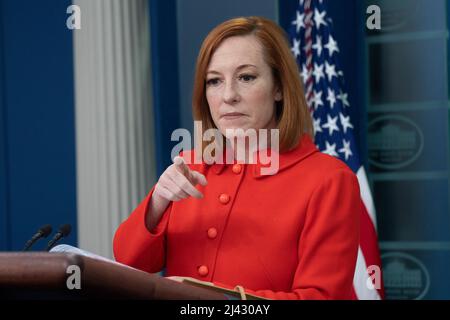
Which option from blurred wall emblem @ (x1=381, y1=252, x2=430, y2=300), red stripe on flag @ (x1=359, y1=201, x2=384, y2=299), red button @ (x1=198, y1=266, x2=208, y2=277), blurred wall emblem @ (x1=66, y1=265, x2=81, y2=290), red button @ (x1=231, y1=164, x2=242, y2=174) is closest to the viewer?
blurred wall emblem @ (x1=66, y1=265, x2=81, y2=290)

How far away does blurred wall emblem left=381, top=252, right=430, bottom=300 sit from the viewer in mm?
4258

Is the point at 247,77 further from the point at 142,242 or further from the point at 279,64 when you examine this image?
the point at 142,242

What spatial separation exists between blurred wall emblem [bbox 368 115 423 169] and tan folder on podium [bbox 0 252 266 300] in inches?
138

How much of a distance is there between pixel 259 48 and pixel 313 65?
221cm

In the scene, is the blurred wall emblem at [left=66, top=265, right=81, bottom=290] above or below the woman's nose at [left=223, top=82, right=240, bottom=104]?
below

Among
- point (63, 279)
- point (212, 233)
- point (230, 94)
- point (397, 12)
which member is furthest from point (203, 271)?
point (397, 12)

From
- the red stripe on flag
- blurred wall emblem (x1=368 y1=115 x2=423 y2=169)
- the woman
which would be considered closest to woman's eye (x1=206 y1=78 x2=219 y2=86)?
the woman

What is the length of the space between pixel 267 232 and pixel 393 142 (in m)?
3.01

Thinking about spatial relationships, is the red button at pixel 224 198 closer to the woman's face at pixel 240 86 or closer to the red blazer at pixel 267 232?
the red blazer at pixel 267 232

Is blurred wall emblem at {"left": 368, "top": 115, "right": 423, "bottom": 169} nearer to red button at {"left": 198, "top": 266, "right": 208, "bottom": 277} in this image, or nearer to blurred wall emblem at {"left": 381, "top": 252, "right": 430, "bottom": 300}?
blurred wall emblem at {"left": 381, "top": 252, "right": 430, "bottom": 300}

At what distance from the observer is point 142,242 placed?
1.57 m

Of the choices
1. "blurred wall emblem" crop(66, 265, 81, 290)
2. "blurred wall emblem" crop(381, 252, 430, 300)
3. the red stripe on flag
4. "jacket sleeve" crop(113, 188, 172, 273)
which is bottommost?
A: "blurred wall emblem" crop(381, 252, 430, 300)
